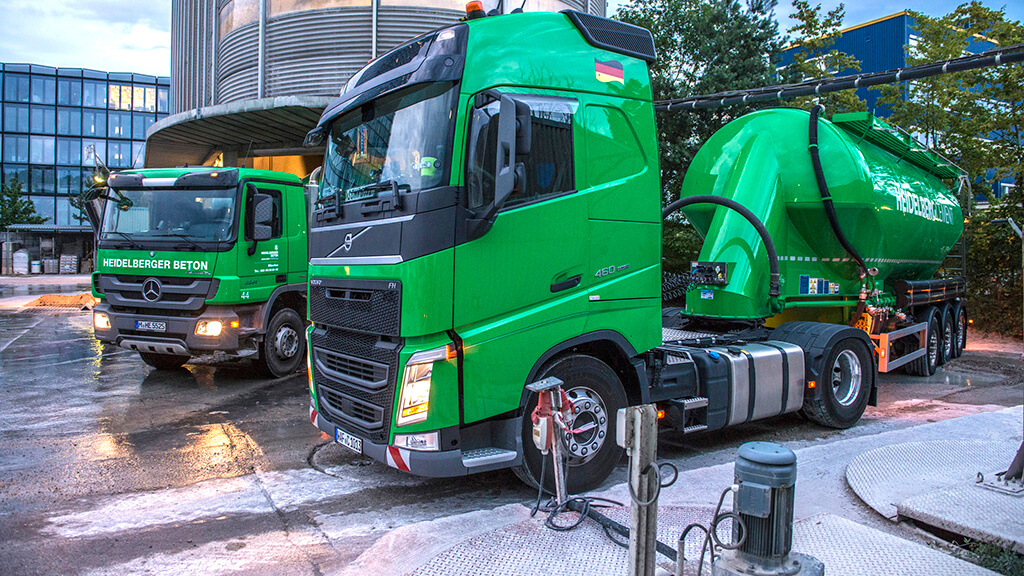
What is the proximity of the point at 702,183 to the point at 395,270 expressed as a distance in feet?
16.2

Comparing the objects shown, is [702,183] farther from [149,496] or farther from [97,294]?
[97,294]

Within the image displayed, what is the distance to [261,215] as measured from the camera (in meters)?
9.11

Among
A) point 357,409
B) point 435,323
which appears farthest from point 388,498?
point 435,323

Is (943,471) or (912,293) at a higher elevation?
(912,293)

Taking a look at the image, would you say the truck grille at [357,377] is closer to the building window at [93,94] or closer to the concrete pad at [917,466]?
the concrete pad at [917,466]

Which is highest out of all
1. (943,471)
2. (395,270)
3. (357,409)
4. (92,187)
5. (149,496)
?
(92,187)

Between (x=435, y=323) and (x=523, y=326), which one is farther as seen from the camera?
(x=523, y=326)

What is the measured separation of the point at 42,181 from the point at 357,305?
208ft

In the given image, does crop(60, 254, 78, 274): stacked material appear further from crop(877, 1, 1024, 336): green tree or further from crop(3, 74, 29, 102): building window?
crop(877, 1, 1024, 336): green tree

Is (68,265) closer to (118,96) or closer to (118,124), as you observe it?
(118,124)

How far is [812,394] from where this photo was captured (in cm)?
693

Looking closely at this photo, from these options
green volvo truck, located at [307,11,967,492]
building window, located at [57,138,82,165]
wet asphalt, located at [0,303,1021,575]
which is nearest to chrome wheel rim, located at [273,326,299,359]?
wet asphalt, located at [0,303,1021,575]

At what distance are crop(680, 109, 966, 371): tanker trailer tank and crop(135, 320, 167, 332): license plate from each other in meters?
6.55

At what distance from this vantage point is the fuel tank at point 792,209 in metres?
7.62
